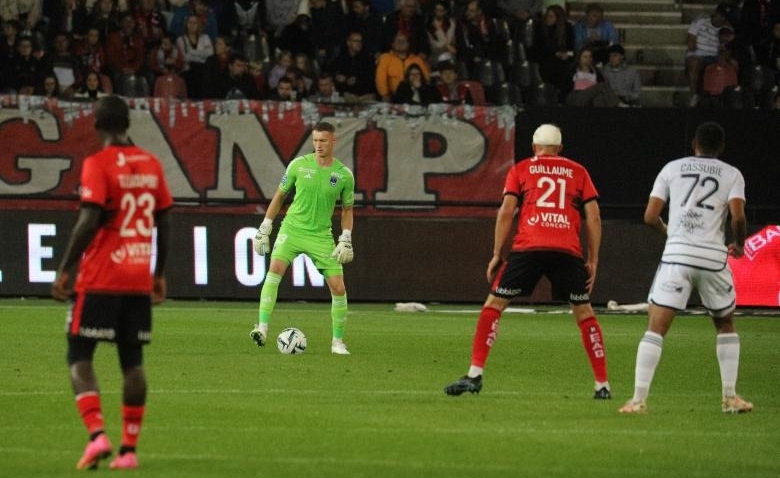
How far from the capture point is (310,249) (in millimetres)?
15898

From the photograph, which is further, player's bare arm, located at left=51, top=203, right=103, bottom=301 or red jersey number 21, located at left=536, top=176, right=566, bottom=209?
red jersey number 21, located at left=536, top=176, right=566, bottom=209

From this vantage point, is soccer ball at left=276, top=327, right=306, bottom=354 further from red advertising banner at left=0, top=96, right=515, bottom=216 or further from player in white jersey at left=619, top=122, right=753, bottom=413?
red advertising banner at left=0, top=96, right=515, bottom=216

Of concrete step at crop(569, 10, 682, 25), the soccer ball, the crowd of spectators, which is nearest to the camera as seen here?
the soccer ball

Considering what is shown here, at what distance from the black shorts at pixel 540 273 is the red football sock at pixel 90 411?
4.24 meters

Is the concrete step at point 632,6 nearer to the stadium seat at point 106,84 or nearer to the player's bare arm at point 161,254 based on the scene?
the stadium seat at point 106,84

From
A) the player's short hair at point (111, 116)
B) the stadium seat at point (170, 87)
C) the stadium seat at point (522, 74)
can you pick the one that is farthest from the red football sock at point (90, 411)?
the stadium seat at point (522, 74)

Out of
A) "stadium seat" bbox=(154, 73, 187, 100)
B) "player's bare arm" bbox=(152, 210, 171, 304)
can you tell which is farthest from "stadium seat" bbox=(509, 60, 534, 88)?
"player's bare arm" bbox=(152, 210, 171, 304)

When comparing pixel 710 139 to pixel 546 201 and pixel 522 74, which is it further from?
pixel 522 74

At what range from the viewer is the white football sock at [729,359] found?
37.3 ft

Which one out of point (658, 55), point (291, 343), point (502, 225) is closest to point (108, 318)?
point (502, 225)

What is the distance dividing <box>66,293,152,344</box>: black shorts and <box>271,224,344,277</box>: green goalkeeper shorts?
7.28 meters

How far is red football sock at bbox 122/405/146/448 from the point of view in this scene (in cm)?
854

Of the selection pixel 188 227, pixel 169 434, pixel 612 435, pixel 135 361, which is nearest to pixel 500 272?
pixel 612 435

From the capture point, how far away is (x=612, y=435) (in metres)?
10.2
